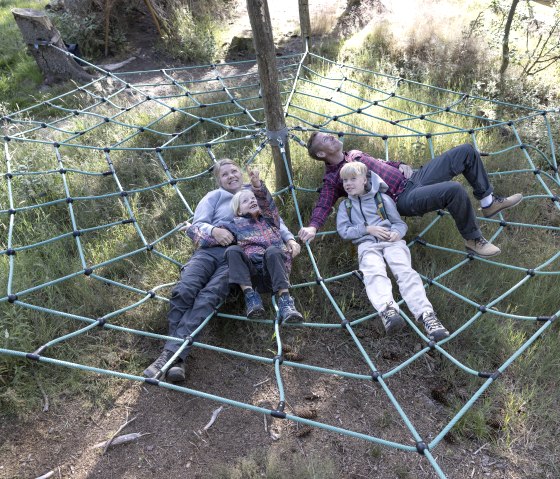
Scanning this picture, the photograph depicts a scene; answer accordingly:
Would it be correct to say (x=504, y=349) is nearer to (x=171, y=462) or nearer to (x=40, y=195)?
(x=171, y=462)

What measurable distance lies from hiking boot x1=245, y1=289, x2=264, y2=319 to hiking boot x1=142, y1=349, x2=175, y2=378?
1.40ft

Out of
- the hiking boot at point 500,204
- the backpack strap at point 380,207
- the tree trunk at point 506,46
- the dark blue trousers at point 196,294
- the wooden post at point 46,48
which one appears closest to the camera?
the dark blue trousers at point 196,294

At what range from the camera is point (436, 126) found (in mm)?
A: 4125

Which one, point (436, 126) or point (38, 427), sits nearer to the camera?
point (38, 427)

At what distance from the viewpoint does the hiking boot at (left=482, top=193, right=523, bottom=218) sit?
304cm

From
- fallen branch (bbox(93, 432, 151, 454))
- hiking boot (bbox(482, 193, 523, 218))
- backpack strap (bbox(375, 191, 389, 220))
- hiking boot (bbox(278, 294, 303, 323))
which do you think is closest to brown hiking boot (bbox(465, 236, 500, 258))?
hiking boot (bbox(482, 193, 523, 218))

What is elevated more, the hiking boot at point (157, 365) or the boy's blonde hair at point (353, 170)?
the boy's blonde hair at point (353, 170)

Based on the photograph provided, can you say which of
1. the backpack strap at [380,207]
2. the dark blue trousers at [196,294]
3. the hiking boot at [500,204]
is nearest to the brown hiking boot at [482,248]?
the hiking boot at [500,204]

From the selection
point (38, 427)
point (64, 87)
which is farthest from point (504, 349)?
point (64, 87)

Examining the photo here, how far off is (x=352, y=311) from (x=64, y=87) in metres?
4.15

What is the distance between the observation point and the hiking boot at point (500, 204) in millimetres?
3037

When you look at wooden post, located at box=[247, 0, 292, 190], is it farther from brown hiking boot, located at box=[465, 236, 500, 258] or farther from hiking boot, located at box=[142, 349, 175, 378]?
hiking boot, located at box=[142, 349, 175, 378]

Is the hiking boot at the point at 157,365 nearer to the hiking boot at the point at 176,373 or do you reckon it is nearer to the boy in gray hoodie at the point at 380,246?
the hiking boot at the point at 176,373

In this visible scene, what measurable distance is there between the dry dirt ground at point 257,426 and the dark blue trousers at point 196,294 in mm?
240
